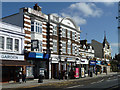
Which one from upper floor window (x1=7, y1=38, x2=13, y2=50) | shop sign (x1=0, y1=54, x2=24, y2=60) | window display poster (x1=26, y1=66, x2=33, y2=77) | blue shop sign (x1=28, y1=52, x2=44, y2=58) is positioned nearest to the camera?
shop sign (x1=0, y1=54, x2=24, y2=60)

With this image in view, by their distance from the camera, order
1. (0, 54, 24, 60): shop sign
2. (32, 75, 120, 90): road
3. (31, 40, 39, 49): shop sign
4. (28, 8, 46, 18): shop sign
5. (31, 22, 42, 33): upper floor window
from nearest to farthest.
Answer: (32, 75, 120, 90): road
(0, 54, 24, 60): shop sign
(31, 40, 39, 49): shop sign
(28, 8, 46, 18): shop sign
(31, 22, 42, 33): upper floor window

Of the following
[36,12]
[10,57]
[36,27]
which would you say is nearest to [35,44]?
[36,27]

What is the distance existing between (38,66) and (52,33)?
6408mm

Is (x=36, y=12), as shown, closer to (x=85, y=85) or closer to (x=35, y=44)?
(x=35, y=44)

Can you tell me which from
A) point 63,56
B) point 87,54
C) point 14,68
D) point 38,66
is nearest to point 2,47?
point 14,68

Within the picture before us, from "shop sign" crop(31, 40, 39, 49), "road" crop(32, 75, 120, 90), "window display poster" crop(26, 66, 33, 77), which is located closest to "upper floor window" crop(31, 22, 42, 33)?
"shop sign" crop(31, 40, 39, 49)

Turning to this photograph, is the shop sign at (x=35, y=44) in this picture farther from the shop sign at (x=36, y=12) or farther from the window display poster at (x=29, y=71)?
the shop sign at (x=36, y=12)

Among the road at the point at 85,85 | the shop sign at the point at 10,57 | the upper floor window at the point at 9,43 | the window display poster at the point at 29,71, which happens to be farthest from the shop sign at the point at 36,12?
the road at the point at 85,85

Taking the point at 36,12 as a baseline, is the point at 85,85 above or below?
below

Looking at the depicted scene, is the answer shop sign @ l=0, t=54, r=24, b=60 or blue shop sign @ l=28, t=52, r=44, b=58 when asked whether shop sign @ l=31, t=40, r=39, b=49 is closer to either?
blue shop sign @ l=28, t=52, r=44, b=58

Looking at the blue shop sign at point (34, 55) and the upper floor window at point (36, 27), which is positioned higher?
the upper floor window at point (36, 27)

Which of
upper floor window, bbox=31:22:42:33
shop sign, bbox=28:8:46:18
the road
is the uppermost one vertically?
shop sign, bbox=28:8:46:18

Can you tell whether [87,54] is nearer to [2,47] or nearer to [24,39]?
[24,39]

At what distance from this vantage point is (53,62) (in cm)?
3062
